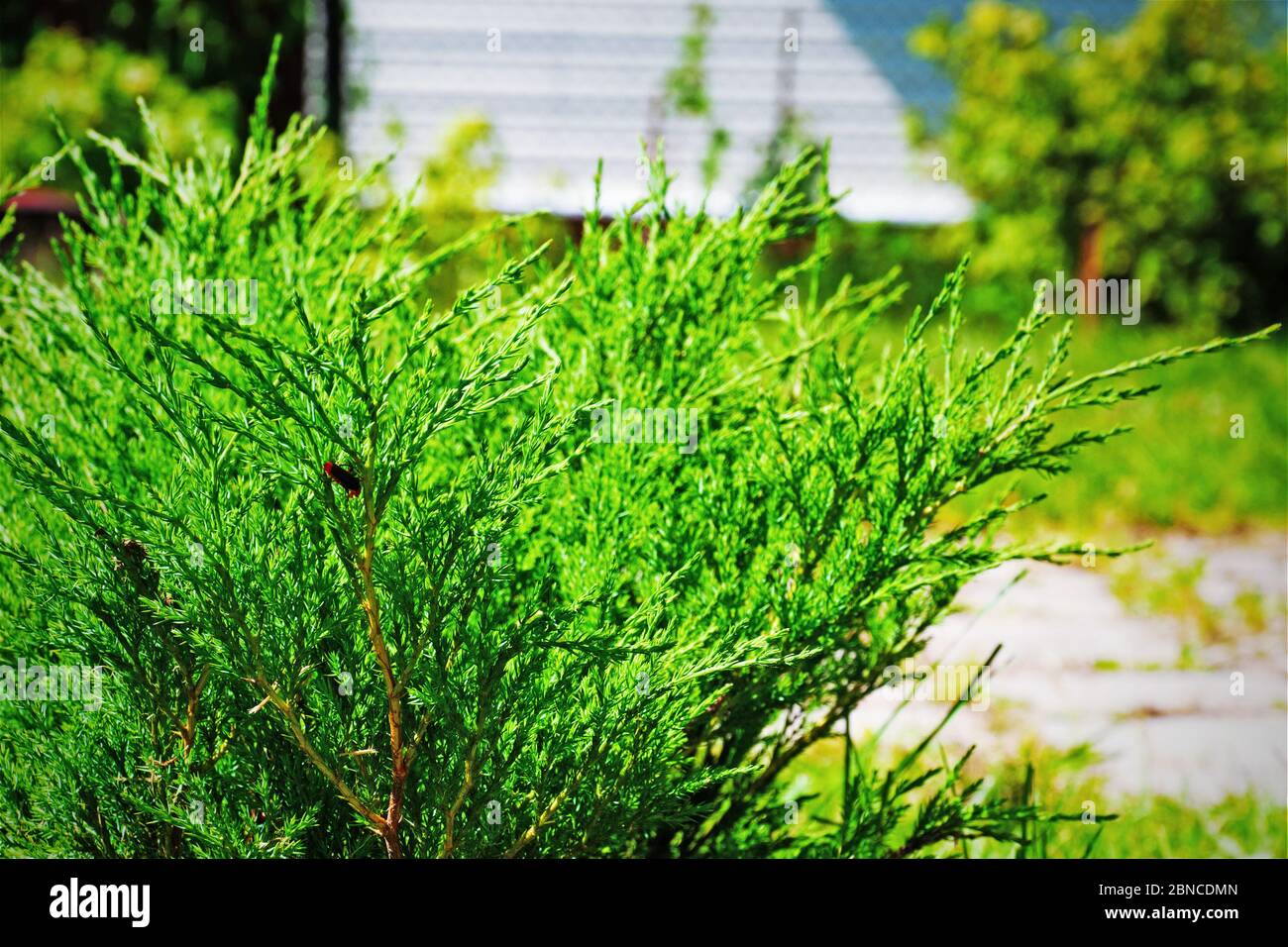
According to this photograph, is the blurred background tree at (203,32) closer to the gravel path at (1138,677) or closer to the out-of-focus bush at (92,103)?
the out-of-focus bush at (92,103)

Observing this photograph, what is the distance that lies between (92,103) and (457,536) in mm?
6646

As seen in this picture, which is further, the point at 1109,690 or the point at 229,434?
the point at 1109,690

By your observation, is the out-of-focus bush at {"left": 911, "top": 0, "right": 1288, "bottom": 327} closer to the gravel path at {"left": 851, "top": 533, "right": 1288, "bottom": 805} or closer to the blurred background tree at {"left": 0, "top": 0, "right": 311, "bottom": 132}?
the gravel path at {"left": 851, "top": 533, "right": 1288, "bottom": 805}

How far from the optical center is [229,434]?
1262mm

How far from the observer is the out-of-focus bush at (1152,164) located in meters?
7.86

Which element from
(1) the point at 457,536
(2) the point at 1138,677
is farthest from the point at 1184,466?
(1) the point at 457,536

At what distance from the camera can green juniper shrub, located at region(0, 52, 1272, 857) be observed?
108cm

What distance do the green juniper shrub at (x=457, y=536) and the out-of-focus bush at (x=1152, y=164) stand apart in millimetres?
7092

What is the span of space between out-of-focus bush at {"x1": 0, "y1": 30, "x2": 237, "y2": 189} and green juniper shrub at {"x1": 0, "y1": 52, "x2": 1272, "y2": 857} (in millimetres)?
5259

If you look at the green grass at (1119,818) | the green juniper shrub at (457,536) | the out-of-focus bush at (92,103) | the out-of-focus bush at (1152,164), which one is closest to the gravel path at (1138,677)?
the green grass at (1119,818)
